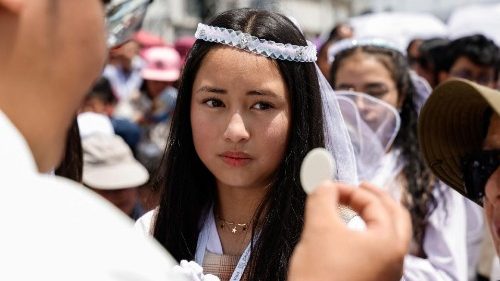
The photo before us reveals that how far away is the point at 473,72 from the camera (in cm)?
525

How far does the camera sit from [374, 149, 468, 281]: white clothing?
10.2ft

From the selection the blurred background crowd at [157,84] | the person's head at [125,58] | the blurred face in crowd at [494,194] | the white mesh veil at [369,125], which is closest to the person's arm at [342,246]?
the blurred background crowd at [157,84]

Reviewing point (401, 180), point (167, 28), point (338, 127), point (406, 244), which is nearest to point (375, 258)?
point (406, 244)

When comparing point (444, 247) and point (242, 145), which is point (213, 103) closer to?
point (242, 145)

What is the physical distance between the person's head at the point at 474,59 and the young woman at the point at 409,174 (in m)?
1.41

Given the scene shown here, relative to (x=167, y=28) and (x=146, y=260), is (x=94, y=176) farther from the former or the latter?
(x=167, y=28)

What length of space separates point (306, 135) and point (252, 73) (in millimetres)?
231

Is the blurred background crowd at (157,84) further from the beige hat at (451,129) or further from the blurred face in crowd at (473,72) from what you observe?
the beige hat at (451,129)

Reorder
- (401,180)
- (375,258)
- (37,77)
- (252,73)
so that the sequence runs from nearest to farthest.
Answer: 1. (37,77)
2. (375,258)
3. (252,73)
4. (401,180)

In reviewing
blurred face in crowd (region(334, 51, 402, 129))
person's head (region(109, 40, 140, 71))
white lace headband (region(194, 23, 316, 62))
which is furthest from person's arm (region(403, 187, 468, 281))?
person's head (region(109, 40, 140, 71))

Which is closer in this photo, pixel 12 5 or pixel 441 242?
pixel 12 5

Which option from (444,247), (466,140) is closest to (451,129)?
(466,140)

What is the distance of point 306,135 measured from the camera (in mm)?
2240

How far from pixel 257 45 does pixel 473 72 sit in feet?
10.9
